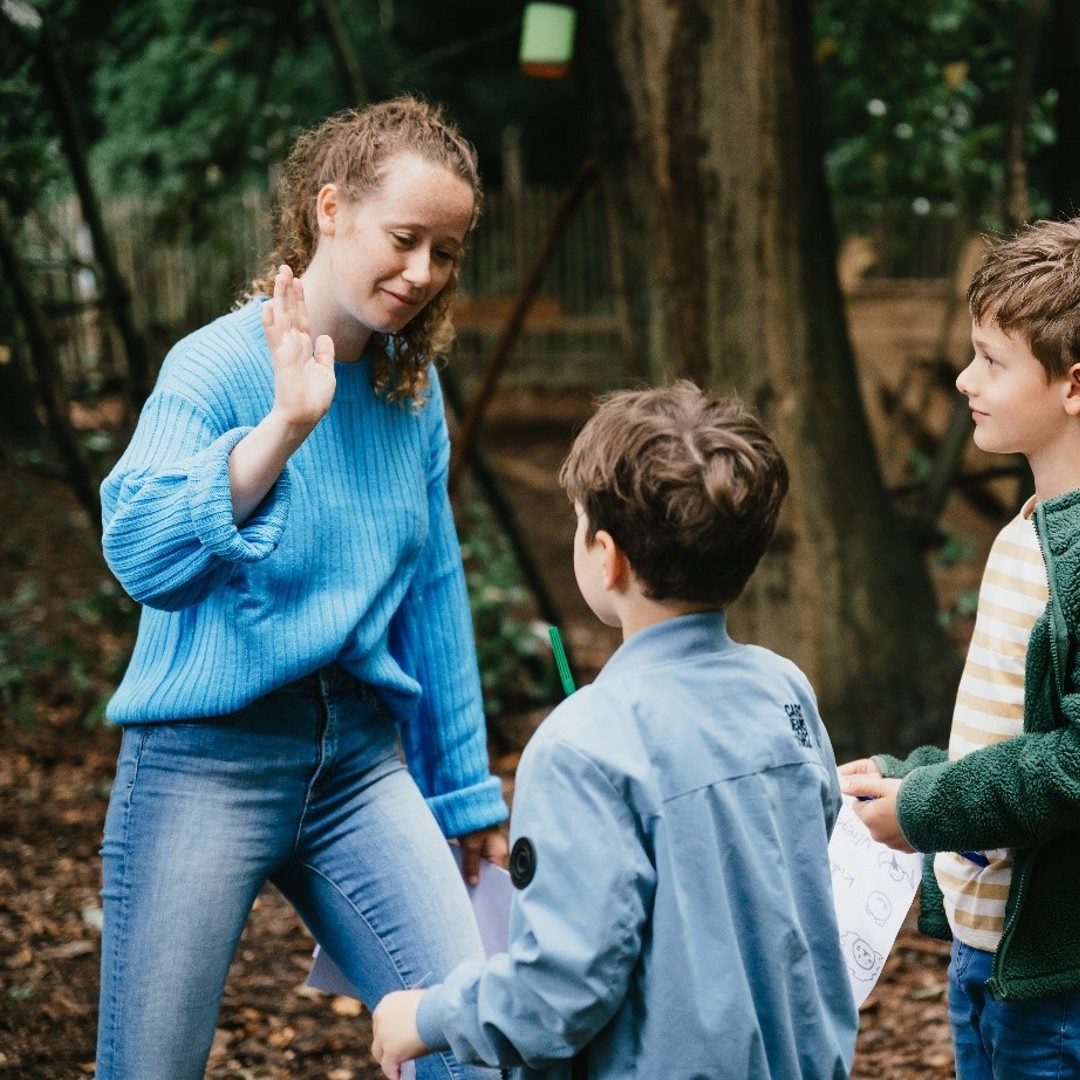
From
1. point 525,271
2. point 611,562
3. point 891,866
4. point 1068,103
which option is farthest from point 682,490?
point 525,271

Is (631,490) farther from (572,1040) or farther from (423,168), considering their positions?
(423,168)

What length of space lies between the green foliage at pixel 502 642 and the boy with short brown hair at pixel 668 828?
4.17 meters

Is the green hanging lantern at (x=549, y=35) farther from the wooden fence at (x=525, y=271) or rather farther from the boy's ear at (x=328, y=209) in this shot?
the wooden fence at (x=525, y=271)

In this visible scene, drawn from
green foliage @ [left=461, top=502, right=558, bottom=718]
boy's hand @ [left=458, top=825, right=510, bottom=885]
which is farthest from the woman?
green foliage @ [left=461, top=502, right=558, bottom=718]

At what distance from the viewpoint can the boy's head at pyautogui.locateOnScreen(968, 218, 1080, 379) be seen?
2014mm

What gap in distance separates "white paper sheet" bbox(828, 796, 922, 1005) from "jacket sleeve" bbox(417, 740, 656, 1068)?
0.66 meters

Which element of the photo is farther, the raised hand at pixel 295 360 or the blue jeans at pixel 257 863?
the blue jeans at pixel 257 863

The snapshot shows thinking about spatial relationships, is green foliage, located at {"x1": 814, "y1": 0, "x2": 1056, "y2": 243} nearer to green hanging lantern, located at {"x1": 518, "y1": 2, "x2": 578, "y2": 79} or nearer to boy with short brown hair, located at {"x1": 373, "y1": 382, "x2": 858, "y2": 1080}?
green hanging lantern, located at {"x1": 518, "y1": 2, "x2": 578, "y2": 79}

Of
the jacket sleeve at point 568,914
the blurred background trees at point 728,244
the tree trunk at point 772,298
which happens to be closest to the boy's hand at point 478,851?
the jacket sleeve at point 568,914

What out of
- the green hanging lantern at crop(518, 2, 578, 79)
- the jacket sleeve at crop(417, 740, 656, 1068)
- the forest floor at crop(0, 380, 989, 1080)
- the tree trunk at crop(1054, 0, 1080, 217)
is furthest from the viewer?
the green hanging lantern at crop(518, 2, 578, 79)

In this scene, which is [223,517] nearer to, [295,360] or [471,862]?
[295,360]

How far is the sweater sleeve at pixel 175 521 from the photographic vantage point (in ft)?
6.53

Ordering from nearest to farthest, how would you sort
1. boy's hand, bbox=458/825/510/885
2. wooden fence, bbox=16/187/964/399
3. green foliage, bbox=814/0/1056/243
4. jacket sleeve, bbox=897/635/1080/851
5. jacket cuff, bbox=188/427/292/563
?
jacket sleeve, bbox=897/635/1080/851
jacket cuff, bbox=188/427/292/563
boy's hand, bbox=458/825/510/885
green foliage, bbox=814/0/1056/243
wooden fence, bbox=16/187/964/399

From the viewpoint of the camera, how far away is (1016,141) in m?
5.38
